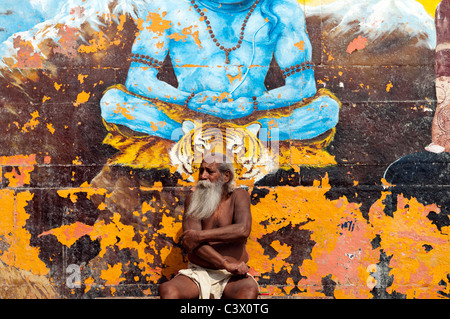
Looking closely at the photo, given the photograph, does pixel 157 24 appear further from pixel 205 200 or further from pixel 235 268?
pixel 235 268

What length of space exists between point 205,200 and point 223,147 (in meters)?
0.90

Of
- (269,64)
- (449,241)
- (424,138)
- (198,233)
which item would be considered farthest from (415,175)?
(198,233)

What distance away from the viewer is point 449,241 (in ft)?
17.5

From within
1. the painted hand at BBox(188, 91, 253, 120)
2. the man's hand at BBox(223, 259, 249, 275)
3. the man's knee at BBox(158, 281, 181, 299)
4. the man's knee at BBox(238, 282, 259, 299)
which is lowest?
the man's knee at BBox(238, 282, 259, 299)

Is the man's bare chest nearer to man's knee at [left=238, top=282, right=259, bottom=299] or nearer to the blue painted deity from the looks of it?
man's knee at [left=238, top=282, right=259, bottom=299]

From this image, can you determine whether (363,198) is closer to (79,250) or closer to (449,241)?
(449,241)

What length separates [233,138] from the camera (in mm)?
5516

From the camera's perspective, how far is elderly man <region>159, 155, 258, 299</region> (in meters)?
4.54

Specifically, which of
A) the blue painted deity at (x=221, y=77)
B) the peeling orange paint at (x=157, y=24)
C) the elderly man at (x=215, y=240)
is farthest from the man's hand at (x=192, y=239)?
the peeling orange paint at (x=157, y=24)

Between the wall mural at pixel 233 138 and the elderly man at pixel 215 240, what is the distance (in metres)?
0.64

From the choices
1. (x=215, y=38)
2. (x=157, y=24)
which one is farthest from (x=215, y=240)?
(x=157, y=24)

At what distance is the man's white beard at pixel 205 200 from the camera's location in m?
4.76

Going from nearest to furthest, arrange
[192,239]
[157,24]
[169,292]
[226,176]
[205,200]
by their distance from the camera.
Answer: [169,292]
[192,239]
[205,200]
[226,176]
[157,24]

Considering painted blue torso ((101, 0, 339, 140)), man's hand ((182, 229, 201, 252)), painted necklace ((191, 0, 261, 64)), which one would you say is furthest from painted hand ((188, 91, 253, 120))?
man's hand ((182, 229, 201, 252))
